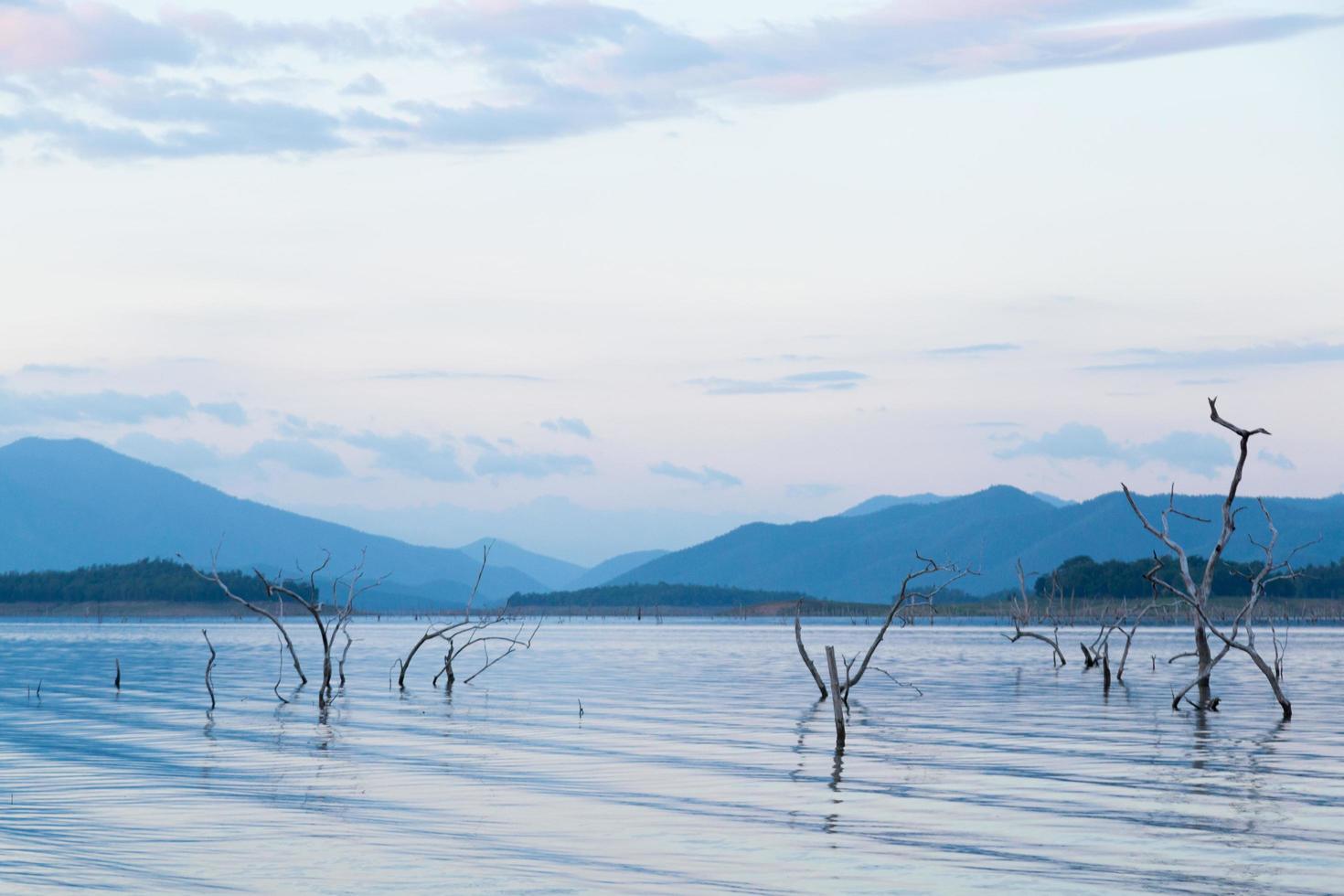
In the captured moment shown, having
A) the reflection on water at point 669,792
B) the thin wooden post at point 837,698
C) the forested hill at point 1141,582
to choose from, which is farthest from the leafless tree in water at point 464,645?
the forested hill at point 1141,582

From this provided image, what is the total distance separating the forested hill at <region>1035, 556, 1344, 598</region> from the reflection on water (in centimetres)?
13440

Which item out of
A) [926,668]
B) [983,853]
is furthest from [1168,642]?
[983,853]

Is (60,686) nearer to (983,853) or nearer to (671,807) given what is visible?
(671,807)

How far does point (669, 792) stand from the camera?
80.9ft

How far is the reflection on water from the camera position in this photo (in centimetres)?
1812

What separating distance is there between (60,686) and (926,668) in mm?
34380

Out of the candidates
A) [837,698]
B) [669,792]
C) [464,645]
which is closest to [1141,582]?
[464,645]

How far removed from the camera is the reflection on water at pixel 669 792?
1812 centimetres

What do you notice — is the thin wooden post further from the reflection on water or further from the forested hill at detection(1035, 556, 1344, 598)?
the forested hill at detection(1035, 556, 1344, 598)

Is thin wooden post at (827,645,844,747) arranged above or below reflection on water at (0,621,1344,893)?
above

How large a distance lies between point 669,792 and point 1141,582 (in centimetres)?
16028

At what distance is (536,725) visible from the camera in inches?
1462

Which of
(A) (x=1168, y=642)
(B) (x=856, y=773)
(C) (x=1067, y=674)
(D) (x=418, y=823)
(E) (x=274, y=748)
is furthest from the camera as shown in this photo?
(A) (x=1168, y=642)

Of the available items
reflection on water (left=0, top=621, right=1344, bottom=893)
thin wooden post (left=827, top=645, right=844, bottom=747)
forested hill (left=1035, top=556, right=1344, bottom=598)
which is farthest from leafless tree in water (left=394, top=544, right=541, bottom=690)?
forested hill (left=1035, top=556, right=1344, bottom=598)
